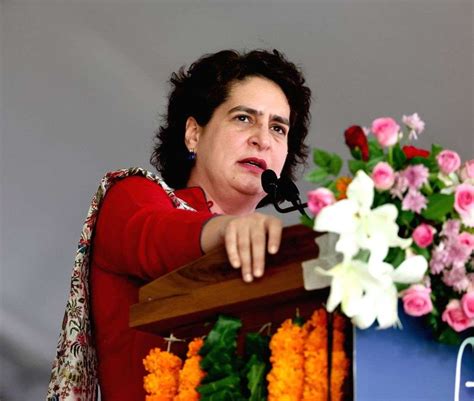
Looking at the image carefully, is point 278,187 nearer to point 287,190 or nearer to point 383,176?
point 287,190

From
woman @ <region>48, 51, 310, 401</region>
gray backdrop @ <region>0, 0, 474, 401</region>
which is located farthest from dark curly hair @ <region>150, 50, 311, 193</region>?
gray backdrop @ <region>0, 0, 474, 401</region>

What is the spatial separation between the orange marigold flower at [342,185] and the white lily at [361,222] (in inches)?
0.9

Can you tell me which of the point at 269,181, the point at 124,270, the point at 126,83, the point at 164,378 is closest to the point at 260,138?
the point at 269,181

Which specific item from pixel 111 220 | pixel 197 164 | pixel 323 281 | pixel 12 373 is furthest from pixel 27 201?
pixel 323 281

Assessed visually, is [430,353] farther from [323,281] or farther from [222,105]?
[222,105]

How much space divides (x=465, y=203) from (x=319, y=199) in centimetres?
19

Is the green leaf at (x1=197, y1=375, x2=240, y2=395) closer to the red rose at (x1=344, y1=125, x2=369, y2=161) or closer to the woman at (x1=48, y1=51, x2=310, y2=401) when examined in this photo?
the woman at (x1=48, y1=51, x2=310, y2=401)

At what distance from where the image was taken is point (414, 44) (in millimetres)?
4051

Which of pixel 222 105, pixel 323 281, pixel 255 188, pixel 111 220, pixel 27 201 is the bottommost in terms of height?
pixel 323 281

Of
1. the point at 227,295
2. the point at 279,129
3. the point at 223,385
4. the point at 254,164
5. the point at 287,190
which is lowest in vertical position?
the point at 223,385

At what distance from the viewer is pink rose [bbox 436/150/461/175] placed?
121 centimetres

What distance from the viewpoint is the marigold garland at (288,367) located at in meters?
1.22

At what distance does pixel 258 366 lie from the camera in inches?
50.6

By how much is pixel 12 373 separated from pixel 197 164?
2.05 m
